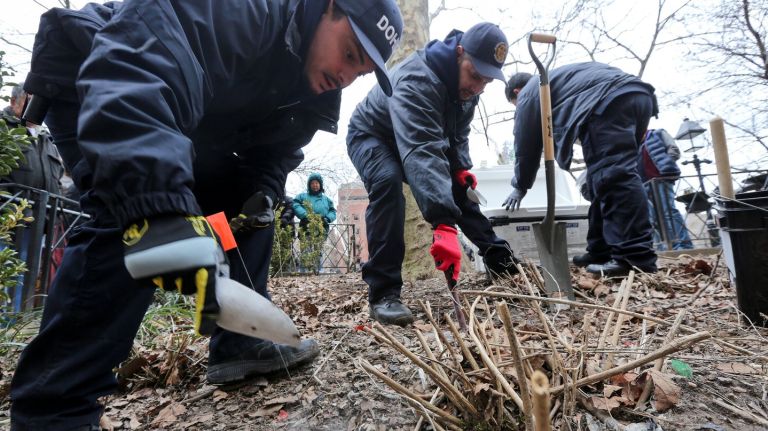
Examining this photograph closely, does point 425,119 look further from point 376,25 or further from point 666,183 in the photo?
point 666,183

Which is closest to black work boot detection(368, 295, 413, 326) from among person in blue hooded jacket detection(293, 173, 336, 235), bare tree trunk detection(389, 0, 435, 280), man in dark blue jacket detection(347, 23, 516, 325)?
man in dark blue jacket detection(347, 23, 516, 325)

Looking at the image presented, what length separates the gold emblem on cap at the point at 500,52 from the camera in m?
2.51

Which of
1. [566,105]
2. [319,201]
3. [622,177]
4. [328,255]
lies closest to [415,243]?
[566,105]

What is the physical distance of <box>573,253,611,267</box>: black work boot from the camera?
3.68 meters

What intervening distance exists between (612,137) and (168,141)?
3.03 meters

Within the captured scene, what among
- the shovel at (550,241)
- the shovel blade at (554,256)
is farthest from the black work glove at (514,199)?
the shovel blade at (554,256)

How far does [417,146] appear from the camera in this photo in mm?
2350

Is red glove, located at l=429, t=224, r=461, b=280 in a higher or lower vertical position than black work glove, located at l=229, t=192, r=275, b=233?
lower

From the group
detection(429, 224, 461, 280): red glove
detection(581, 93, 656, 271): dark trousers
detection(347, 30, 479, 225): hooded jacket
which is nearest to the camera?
detection(429, 224, 461, 280): red glove

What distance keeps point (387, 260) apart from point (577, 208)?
2855 millimetres

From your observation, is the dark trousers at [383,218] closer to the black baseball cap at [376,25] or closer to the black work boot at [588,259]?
the black baseball cap at [376,25]

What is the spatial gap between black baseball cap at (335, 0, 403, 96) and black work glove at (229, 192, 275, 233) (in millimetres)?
736

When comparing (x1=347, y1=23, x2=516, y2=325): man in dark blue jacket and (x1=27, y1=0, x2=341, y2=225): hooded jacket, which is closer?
(x1=27, y1=0, x2=341, y2=225): hooded jacket

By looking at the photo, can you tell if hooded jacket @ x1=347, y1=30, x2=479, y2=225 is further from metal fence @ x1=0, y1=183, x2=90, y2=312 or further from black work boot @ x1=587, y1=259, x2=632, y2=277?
metal fence @ x1=0, y1=183, x2=90, y2=312
